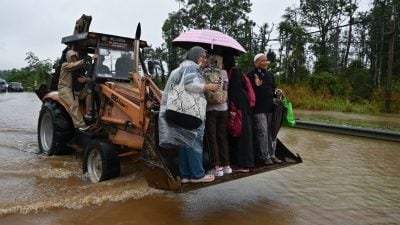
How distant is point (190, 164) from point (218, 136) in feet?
2.00

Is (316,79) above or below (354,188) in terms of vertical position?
above

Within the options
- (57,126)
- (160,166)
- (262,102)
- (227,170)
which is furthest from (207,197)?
(57,126)

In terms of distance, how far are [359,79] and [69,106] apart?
100 ft

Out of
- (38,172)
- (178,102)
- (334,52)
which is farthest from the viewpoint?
(334,52)

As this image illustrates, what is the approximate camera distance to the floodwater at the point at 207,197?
5344mm

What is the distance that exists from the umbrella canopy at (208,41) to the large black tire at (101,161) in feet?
6.51

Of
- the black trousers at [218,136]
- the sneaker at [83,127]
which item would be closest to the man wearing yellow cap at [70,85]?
the sneaker at [83,127]

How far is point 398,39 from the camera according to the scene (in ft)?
133

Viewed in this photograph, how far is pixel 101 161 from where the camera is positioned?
6.61 metres

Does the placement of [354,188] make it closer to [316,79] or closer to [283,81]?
[316,79]

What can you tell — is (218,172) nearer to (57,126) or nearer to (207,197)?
(207,197)

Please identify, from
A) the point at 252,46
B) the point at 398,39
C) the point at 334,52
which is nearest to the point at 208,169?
the point at 252,46

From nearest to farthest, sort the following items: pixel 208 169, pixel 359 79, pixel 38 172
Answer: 1. pixel 208 169
2. pixel 38 172
3. pixel 359 79

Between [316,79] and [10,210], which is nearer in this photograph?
[10,210]
